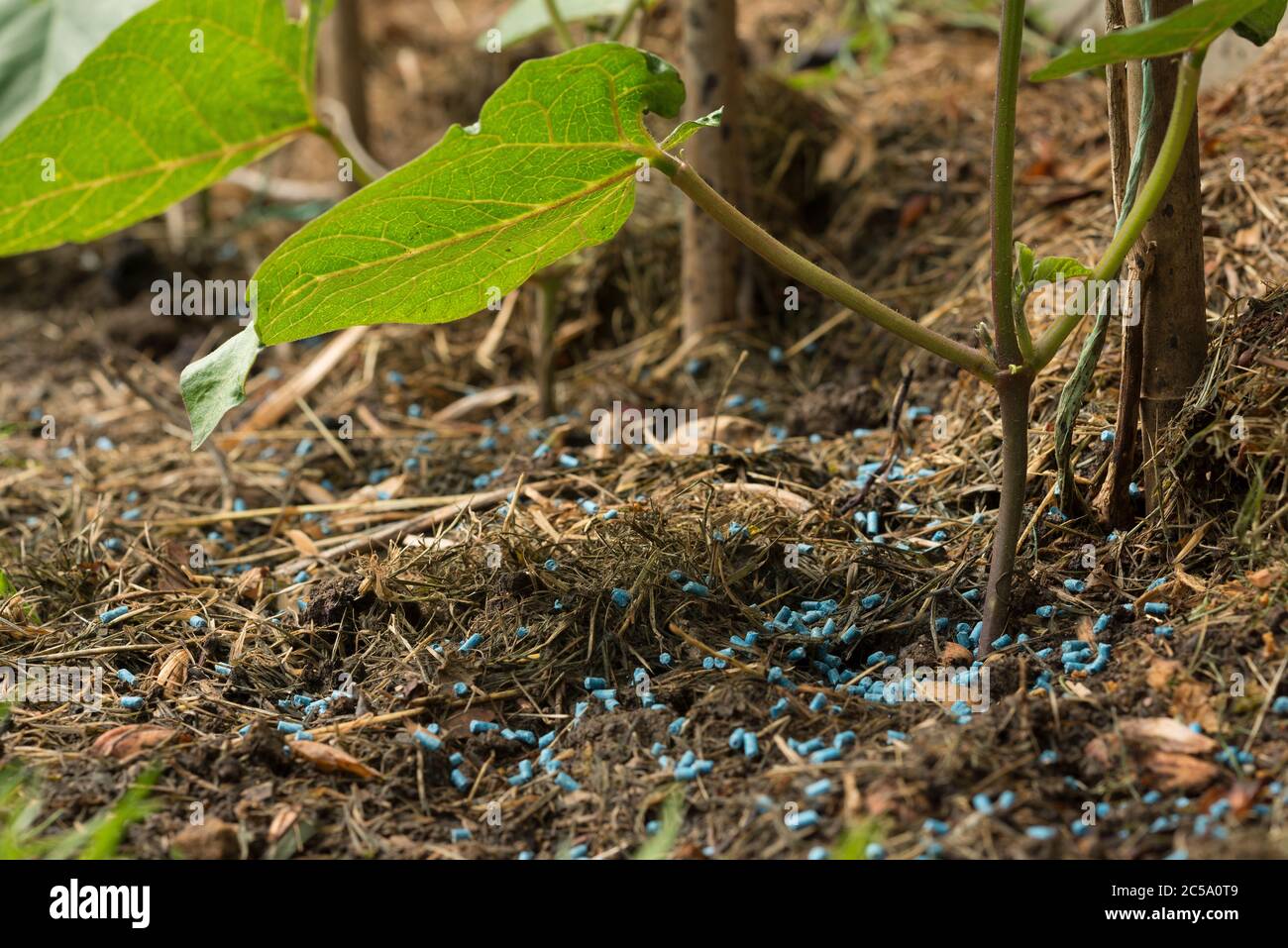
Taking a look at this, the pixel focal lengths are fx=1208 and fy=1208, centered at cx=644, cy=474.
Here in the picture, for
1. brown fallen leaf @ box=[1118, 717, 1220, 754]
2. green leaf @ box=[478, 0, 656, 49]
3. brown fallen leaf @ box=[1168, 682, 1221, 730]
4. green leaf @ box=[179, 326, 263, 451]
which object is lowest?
brown fallen leaf @ box=[1118, 717, 1220, 754]

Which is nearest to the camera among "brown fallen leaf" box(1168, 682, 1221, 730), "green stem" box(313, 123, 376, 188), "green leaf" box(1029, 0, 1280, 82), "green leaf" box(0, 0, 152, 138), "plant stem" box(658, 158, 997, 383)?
"green leaf" box(1029, 0, 1280, 82)

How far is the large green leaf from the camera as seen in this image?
1.44 metres

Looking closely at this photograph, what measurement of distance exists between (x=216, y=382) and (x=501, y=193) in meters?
0.42

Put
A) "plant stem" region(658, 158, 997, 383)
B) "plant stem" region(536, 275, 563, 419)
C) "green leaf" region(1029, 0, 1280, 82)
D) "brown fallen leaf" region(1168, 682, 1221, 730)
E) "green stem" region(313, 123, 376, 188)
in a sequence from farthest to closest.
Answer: "plant stem" region(536, 275, 563, 419)
"green stem" region(313, 123, 376, 188)
"plant stem" region(658, 158, 997, 383)
"brown fallen leaf" region(1168, 682, 1221, 730)
"green leaf" region(1029, 0, 1280, 82)

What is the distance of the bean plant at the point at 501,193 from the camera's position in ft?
4.52

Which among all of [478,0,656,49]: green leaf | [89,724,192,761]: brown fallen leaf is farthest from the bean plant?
[478,0,656,49]: green leaf

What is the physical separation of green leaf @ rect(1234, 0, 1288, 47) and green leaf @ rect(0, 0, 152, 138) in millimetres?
1504

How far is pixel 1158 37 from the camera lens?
1.24 m

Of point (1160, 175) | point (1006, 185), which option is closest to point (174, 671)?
point (1006, 185)

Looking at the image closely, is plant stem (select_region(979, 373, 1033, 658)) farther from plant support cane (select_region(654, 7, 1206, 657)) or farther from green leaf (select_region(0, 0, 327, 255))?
green leaf (select_region(0, 0, 327, 255))

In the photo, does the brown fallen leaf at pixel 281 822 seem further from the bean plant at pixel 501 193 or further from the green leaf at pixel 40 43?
the green leaf at pixel 40 43

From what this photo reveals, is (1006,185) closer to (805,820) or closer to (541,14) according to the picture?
(805,820)

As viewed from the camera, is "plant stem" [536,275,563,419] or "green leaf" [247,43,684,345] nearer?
"green leaf" [247,43,684,345]

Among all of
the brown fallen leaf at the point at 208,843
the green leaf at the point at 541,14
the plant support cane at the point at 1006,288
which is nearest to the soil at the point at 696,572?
the brown fallen leaf at the point at 208,843
